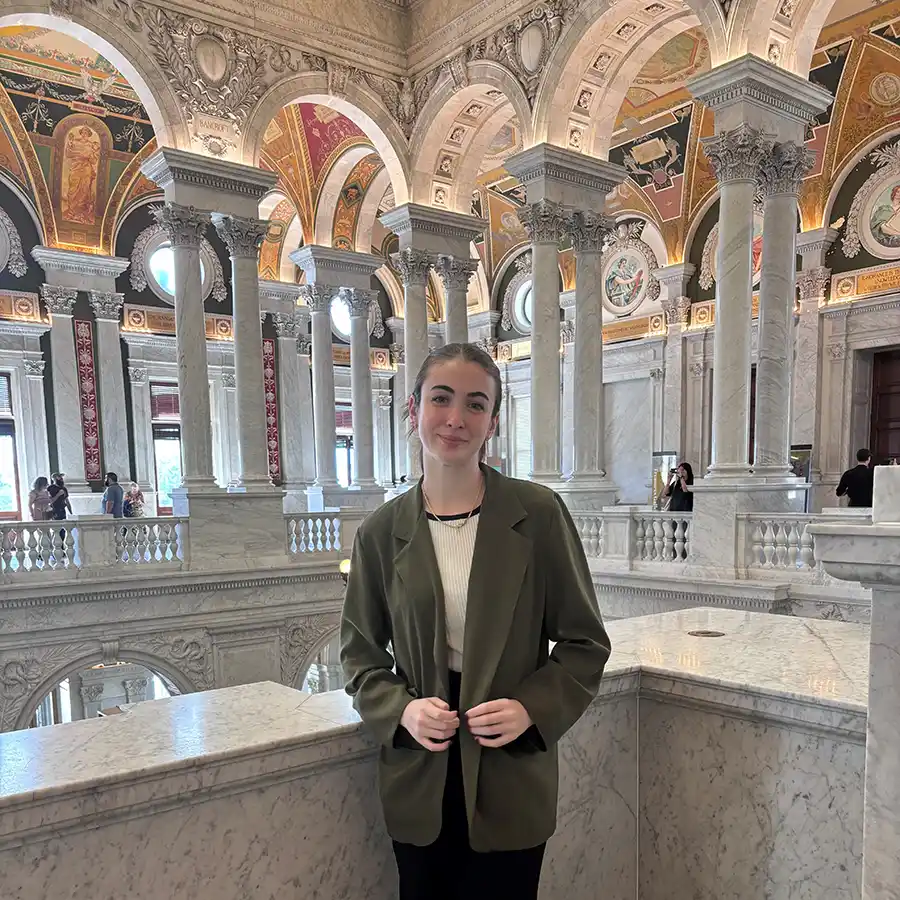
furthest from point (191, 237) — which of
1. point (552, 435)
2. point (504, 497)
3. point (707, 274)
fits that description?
point (707, 274)

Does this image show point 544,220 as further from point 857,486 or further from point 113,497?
point 113,497

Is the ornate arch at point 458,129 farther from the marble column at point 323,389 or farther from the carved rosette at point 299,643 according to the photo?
the carved rosette at point 299,643

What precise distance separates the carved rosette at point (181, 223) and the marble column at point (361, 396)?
4.60 metres

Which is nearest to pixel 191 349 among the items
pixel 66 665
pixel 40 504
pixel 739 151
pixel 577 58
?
pixel 66 665

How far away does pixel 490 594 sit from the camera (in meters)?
1.65

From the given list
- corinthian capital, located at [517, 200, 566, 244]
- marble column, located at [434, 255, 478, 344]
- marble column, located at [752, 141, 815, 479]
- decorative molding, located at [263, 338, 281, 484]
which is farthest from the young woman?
decorative molding, located at [263, 338, 281, 484]

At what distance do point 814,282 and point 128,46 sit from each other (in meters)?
11.4

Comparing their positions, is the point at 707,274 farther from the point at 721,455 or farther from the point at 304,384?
the point at 304,384

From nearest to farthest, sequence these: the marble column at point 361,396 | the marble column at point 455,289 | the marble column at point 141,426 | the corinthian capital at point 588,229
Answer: the corinthian capital at point 588,229, the marble column at point 455,289, the marble column at point 361,396, the marble column at point 141,426

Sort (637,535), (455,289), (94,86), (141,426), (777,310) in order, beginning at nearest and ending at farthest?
1. (777,310)
2. (637,535)
3. (455,289)
4. (94,86)
5. (141,426)

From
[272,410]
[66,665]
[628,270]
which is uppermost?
[628,270]

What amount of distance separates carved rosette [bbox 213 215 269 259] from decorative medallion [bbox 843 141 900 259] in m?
9.88

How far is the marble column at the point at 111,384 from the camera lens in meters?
15.3

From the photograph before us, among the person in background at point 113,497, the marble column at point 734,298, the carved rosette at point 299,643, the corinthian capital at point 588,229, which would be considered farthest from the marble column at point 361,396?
the marble column at point 734,298
